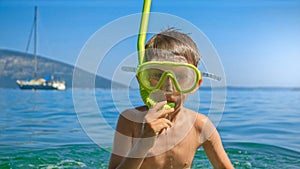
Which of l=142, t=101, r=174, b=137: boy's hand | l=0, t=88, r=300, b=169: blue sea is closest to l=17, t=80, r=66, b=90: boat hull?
l=0, t=88, r=300, b=169: blue sea

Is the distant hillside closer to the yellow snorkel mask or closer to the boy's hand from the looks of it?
the yellow snorkel mask

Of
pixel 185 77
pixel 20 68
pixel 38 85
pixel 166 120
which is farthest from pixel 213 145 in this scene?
pixel 20 68

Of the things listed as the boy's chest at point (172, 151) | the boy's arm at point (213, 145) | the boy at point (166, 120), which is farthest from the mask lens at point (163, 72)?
the boy's arm at point (213, 145)

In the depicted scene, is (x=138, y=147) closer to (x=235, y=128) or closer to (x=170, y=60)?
(x=170, y=60)

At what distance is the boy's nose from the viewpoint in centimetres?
219

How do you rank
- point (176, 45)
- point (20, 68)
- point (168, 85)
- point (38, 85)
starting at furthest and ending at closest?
point (20, 68) < point (38, 85) < point (176, 45) < point (168, 85)

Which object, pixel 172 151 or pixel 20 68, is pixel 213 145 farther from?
pixel 20 68

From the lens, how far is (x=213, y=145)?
115 inches

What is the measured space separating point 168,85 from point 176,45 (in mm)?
391

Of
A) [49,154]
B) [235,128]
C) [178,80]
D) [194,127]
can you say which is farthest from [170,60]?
[235,128]

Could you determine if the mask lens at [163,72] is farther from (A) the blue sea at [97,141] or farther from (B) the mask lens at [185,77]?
(A) the blue sea at [97,141]

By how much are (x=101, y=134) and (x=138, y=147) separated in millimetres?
338

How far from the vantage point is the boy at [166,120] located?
2.12 metres

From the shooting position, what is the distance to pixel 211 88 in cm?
246
